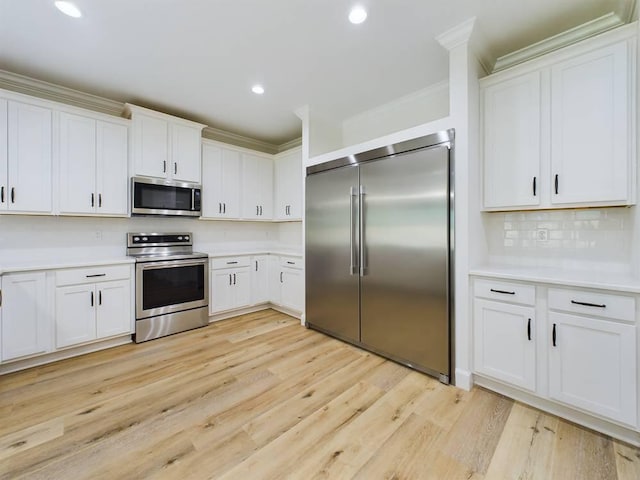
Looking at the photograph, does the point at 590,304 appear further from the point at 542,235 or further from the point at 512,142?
the point at 512,142

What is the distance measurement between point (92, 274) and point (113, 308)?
0.40 m

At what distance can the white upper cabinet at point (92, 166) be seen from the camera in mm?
2779

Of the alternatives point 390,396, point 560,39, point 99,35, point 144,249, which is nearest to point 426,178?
point 560,39

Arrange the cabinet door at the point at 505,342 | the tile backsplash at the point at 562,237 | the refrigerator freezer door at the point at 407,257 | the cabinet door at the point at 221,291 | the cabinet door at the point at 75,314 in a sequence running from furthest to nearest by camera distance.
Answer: the cabinet door at the point at 221,291, the cabinet door at the point at 75,314, the refrigerator freezer door at the point at 407,257, the tile backsplash at the point at 562,237, the cabinet door at the point at 505,342

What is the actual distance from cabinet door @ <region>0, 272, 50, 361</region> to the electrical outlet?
4308mm

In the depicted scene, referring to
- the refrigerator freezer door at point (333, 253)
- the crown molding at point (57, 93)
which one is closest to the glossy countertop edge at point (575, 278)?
the refrigerator freezer door at point (333, 253)

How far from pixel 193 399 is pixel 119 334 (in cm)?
147

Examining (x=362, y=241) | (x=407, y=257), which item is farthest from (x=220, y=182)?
(x=407, y=257)

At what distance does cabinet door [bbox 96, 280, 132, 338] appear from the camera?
9.16 ft

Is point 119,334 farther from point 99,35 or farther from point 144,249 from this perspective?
point 99,35

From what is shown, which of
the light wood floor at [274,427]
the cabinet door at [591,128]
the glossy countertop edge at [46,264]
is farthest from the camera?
the glossy countertop edge at [46,264]

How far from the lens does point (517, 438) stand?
1639 millimetres

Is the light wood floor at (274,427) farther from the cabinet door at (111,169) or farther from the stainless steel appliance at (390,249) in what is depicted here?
the cabinet door at (111,169)

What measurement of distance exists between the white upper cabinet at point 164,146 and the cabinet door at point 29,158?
72 cm
